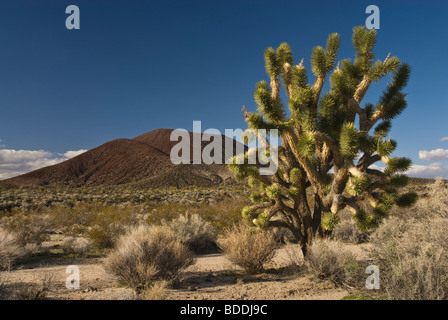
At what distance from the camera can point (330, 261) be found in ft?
19.4

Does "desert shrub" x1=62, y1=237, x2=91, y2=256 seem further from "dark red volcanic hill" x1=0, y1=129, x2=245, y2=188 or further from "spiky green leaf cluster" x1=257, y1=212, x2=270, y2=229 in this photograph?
"dark red volcanic hill" x1=0, y1=129, x2=245, y2=188

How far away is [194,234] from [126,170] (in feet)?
211

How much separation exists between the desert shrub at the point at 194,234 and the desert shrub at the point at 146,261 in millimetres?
3850

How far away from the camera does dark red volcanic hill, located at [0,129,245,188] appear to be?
195 ft

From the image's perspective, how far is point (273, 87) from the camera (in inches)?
300

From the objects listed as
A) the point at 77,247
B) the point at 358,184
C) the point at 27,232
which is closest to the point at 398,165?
the point at 358,184

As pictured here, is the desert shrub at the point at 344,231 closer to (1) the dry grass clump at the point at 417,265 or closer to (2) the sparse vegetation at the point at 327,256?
(2) the sparse vegetation at the point at 327,256

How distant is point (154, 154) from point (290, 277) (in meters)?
73.1

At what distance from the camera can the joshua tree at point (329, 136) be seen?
6.52 meters

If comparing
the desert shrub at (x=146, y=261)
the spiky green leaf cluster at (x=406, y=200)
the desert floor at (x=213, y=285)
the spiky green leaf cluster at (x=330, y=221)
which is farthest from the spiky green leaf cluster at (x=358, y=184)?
the desert shrub at (x=146, y=261)

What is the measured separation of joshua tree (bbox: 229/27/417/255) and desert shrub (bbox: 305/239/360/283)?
612mm

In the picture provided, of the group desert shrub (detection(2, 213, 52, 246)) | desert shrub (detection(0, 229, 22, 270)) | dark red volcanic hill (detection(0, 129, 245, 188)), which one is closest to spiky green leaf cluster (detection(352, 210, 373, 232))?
desert shrub (detection(0, 229, 22, 270))
